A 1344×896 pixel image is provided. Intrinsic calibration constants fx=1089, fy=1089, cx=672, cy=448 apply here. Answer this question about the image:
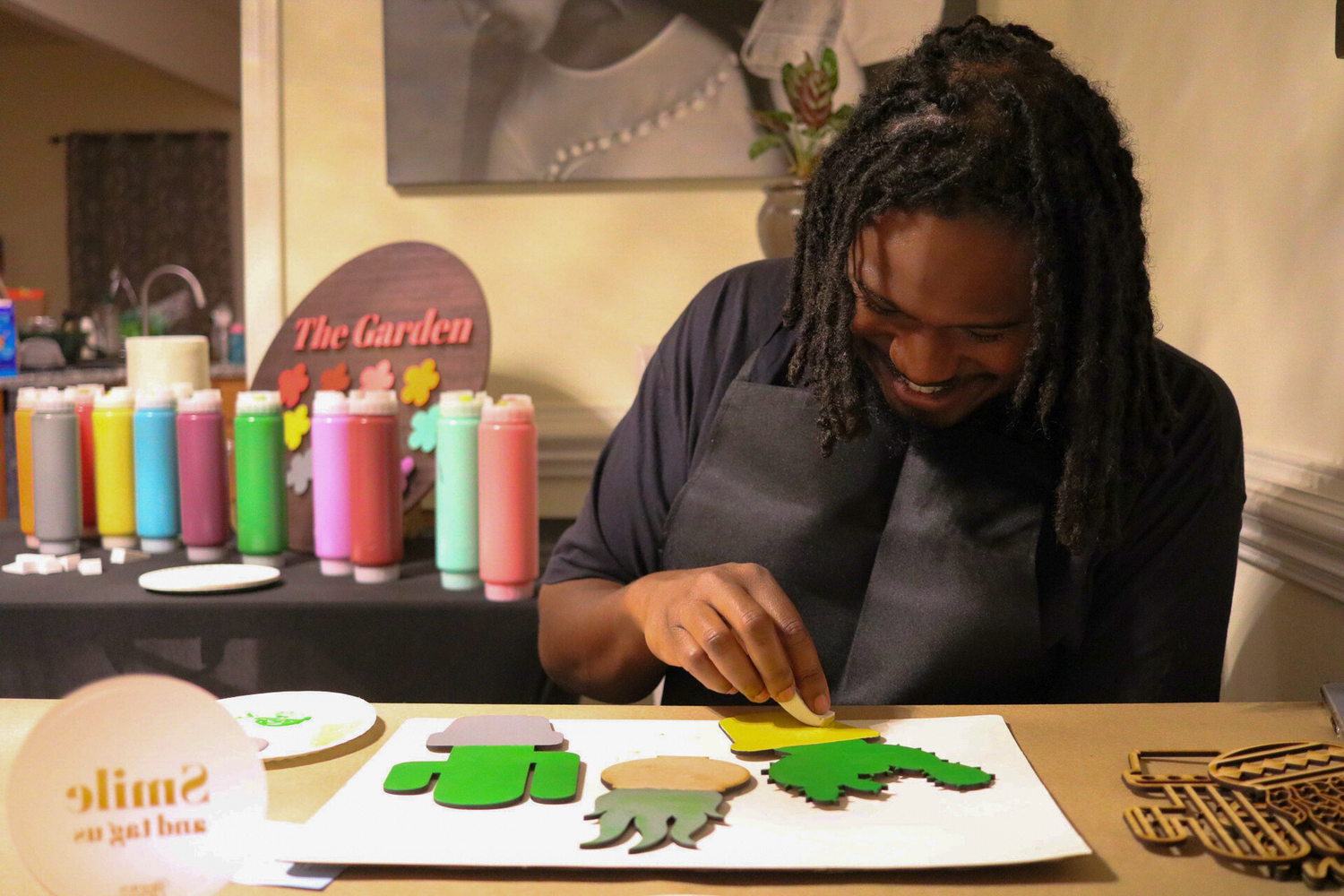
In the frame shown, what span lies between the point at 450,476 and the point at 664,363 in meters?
0.35

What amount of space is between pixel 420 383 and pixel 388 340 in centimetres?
9

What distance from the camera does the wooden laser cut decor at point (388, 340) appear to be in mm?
1565

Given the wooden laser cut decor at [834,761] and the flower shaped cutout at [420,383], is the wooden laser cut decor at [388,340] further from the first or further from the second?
the wooden laser cut decor at [834,761]

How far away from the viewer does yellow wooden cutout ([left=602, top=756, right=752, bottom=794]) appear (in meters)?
0.61

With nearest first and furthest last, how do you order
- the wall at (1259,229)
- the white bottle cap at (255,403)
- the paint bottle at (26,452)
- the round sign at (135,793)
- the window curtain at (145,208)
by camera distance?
the round sign at (135,793) → the wall at (1259,229) → the white bottle cap at (255,403) → the paint bottle at (26,452) → the window curtain at (145,208)

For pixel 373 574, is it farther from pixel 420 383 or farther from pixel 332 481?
pixel 420 383

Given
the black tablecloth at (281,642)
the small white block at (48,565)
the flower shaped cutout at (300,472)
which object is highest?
the flower shaped cutout at (300,472)

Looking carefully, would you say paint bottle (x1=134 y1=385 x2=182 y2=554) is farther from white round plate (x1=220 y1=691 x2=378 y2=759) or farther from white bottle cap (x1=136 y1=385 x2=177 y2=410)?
white round plate (x1=220 y1=691 x2=378 y2=759)

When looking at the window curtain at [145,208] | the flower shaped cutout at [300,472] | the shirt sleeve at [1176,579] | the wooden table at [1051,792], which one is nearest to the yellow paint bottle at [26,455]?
the flower shaped cutout at [300,472]

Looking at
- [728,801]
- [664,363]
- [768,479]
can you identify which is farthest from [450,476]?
[728,801]

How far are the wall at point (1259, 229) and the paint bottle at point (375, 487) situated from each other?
88 cm

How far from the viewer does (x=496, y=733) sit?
0.69 meters

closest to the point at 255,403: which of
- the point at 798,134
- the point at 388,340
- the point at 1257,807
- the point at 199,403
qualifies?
the point at 199,403

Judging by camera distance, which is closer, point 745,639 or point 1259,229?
point 745,639
